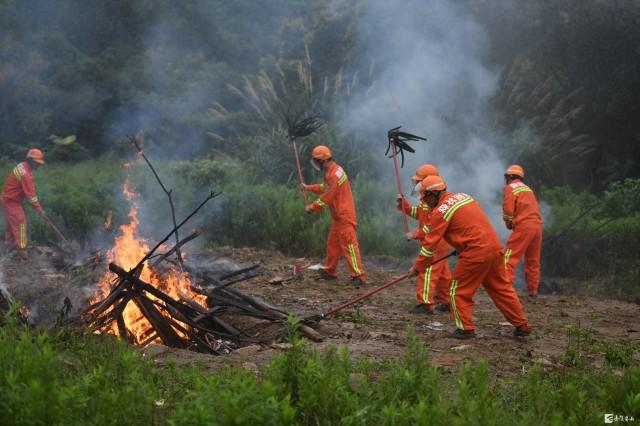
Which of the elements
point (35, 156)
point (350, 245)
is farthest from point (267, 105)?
point (350, 245)

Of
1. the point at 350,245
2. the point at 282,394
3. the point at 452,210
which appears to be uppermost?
the point at 350,245

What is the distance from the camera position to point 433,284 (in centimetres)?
832

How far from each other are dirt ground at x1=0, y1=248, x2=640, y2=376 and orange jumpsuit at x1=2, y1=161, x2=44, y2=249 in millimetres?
698

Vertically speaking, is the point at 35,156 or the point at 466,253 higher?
the point at 35,156

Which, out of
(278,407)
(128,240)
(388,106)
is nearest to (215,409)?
(278,407)

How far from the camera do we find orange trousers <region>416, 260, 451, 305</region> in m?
8.30

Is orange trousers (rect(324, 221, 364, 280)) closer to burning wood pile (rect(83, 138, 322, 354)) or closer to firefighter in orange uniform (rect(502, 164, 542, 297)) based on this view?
firefighter in orange uniform (rect(502, 164, 542, 297))

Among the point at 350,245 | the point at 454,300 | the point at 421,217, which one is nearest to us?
the point at 454,300

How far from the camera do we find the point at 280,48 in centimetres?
2206

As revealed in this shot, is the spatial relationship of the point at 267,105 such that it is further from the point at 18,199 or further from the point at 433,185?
the point at 433,185

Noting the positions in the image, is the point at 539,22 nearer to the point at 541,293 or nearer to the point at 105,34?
the point at 541,293

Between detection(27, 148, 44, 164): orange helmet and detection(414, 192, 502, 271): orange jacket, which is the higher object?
detection(27, 148, 44, 164): orange helmet

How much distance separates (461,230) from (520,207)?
9.70 ft

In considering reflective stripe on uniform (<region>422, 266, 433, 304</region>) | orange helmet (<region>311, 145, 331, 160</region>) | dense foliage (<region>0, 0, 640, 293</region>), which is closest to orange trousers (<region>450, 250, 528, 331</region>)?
reflective stripe on uniform (<region>422, 266, 433, 304</region>)
